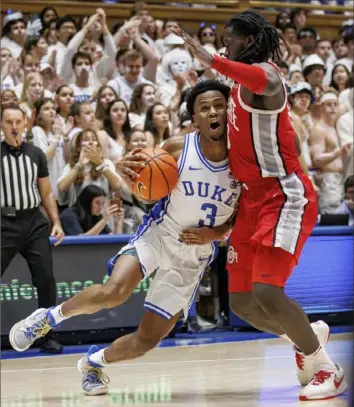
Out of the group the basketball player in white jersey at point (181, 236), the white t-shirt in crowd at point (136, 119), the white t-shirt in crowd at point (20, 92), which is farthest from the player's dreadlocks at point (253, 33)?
the white t-shirt in crowd at point (20, 92)

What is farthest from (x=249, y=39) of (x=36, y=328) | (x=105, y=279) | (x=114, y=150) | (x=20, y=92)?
(x=20, y=92)

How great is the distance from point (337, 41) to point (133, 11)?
2.92m

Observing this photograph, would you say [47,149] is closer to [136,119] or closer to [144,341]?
[136,119]

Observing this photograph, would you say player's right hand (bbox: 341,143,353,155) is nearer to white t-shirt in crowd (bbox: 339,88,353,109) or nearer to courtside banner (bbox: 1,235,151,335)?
white t-shirt in crowd (bbox: 339,88,353,109)

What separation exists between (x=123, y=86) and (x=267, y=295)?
5.66 meters

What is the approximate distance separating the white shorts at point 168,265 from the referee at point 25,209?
2373mm

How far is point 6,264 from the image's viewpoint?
7.43 metres

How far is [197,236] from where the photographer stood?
16.8 feet

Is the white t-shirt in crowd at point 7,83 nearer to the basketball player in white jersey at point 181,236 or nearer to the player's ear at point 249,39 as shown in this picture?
the basketball player in white jersey at point 181,236

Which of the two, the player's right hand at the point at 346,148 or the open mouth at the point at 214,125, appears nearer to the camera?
the open mouth at the point at 214,125

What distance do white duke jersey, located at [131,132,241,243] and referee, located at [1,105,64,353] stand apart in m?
2.37

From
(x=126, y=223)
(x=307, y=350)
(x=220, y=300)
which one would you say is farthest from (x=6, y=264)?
(x=307, y=350)

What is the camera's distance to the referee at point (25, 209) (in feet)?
24.1

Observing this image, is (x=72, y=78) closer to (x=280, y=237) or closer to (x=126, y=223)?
(x=126, y=223)
